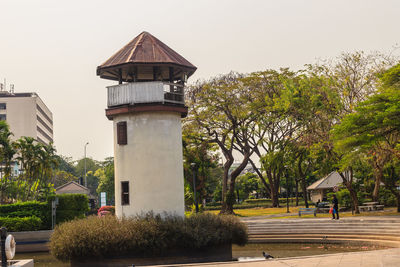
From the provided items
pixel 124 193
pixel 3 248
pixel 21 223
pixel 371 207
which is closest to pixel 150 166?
pixel 124 193

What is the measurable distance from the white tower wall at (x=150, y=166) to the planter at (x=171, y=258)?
9.21ft

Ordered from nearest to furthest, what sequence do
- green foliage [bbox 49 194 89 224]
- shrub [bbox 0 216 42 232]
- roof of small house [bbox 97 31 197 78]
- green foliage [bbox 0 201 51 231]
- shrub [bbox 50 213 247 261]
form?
shrub [bbox 50 213 247 261]
roof of small house [bbox 97 31 197 78]
shrub [bbox 0 216 42 232]
green foliage [bbox 0 201 51 231]
green foliage [bbox 49 194 89 224]

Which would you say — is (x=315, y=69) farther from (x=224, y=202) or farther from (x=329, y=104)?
(x=224, y=202)

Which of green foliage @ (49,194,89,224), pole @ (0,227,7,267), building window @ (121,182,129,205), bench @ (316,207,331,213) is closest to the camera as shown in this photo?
pole @ (0,227,7,267)

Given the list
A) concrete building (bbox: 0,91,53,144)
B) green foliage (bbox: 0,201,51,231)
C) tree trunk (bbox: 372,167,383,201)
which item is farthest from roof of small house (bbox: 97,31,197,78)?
concrete building (bbox: 0,91,53,144)

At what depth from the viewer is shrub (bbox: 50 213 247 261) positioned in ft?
79.7

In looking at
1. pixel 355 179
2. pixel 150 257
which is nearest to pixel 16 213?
pixel 150 257

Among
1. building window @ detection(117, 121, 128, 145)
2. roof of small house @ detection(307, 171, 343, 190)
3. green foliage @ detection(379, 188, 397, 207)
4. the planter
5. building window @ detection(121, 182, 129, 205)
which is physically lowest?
the planter

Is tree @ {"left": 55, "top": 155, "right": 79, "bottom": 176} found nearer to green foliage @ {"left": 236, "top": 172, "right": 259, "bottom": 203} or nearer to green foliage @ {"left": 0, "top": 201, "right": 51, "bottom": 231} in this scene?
green foliage @ {"left": 236, "top": 172, "right": 259, "bottom": 203}

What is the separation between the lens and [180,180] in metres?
28.8

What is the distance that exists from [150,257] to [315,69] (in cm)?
2750

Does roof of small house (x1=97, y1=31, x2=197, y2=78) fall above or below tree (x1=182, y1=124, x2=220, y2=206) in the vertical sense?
above

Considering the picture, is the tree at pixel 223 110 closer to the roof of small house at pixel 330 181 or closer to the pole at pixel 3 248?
the roof of small house at pixel 330 181

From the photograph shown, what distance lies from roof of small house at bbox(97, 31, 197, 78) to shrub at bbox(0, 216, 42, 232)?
1364 cm
